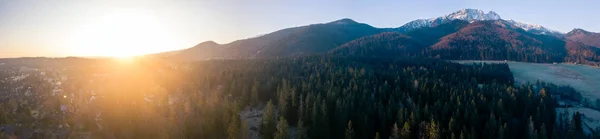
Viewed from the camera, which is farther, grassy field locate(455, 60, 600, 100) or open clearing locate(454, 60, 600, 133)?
grassy field locate(455, 60, 600, 100)

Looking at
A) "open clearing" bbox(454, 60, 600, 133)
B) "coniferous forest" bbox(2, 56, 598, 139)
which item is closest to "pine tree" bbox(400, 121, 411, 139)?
"coniferous forest" bbox(2, 56, 598, 139)

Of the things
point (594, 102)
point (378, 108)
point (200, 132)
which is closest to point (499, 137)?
point (378, 108)

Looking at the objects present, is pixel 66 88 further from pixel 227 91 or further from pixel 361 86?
pixel 361 86

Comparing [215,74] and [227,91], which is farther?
[215,74]

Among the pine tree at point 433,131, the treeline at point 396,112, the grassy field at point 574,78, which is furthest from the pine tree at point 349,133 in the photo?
the grassy field at point 574,78

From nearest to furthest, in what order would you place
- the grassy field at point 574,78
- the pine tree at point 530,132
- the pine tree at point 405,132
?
the pine tree at point 405,132 < the pine tree at point 530,132 < the grassy field at point 574,78

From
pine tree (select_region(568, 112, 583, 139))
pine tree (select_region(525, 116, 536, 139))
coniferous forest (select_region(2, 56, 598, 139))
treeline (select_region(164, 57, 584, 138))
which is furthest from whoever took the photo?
pine tree (select_region(568, 112, 583, 139))

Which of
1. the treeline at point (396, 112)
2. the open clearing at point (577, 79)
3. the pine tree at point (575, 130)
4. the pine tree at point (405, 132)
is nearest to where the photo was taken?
the pine tree at point (405, 132)

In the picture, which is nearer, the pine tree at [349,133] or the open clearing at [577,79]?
the pine tree at [349,133]

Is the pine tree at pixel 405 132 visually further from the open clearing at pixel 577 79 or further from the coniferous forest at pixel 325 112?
the open clearing at pixel 577 79

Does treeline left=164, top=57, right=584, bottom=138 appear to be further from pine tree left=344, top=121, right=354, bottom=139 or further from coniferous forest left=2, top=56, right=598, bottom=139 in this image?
coniferous forest left=2, top=56, right=598, bottom=139

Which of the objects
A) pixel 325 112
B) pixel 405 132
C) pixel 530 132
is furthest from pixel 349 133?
pixel 530 132
